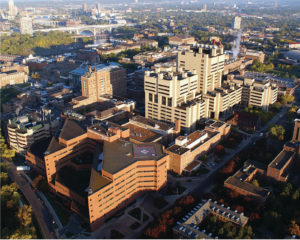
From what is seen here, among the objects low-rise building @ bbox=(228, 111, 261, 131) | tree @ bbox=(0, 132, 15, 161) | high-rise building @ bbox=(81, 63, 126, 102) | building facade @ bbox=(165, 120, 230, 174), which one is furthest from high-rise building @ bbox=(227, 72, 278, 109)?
tree @ bbox=(0, 132, 15, 161)

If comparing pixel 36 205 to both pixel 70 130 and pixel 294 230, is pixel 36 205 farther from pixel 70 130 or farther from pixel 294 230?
pixel 294 230

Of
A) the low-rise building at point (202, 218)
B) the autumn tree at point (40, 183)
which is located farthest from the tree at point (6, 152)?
the low-rise building at point (202, 218)

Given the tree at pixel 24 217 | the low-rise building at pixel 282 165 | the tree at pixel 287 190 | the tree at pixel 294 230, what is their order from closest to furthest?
the tree at pixel 294 230 → the tree at pixel 24 217 → the tree at pixel 287 190 → the low-rise building at pixel 282 165

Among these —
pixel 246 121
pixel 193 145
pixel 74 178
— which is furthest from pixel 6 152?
pixel 246 121

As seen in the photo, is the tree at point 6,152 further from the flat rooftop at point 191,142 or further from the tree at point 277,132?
the tree at point 277,132

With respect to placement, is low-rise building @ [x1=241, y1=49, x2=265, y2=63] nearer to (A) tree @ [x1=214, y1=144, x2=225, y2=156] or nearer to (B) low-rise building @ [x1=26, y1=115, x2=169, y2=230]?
(A) tree @ [x1=214, y1=144, x2=225, y2=156]
